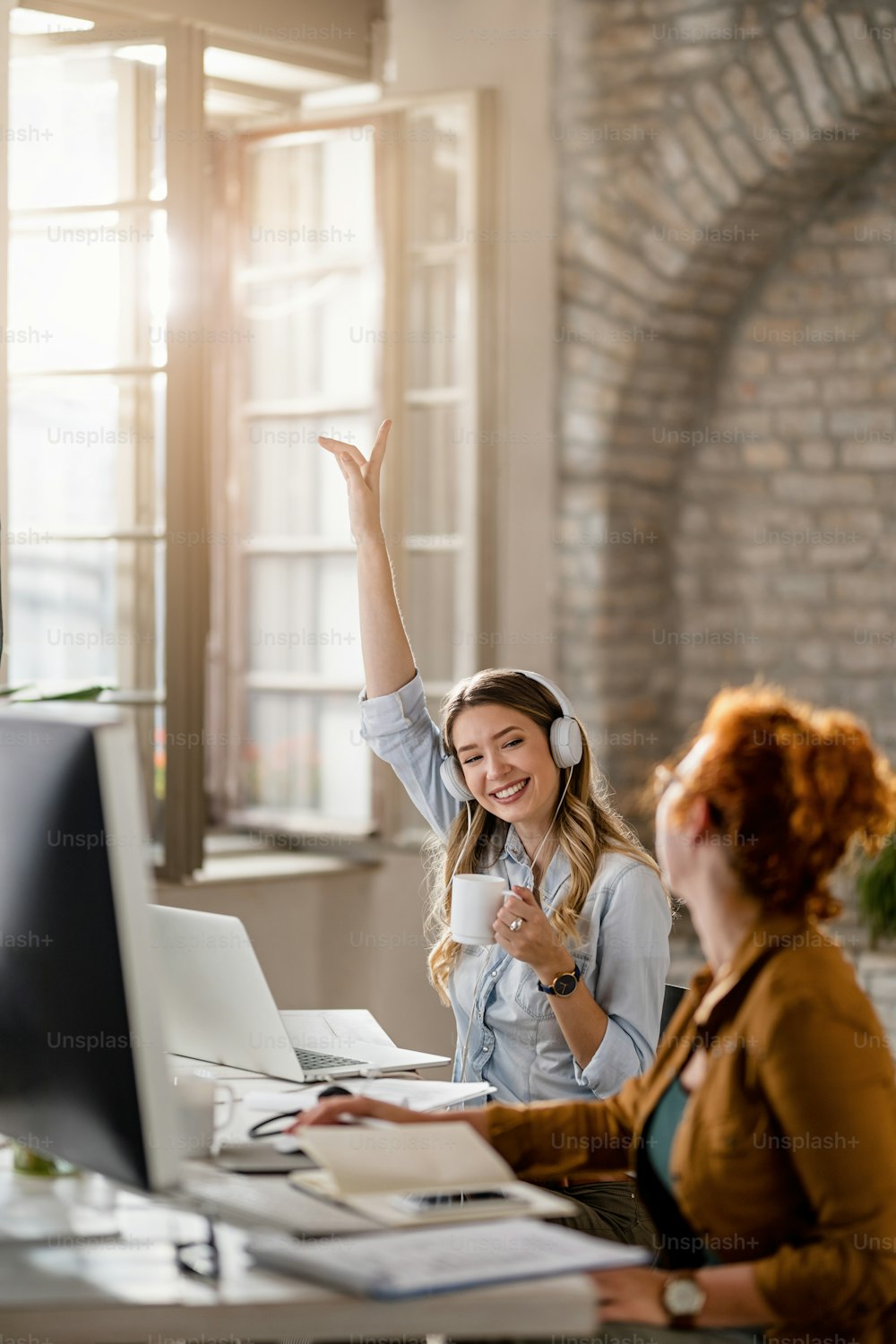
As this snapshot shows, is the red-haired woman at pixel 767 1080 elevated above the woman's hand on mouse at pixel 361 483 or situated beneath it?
situated beneath

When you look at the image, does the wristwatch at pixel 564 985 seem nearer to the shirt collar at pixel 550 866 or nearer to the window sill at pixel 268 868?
the shirt collar at pixel 550 866

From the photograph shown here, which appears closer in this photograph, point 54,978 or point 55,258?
point 54,978

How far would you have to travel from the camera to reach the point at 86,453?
3.87 metres

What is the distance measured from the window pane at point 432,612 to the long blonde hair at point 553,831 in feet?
5.60

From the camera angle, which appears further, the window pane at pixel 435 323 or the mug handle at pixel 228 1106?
the window pane at pixel 435 323

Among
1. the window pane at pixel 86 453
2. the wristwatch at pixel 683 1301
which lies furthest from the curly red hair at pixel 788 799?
the window pane at pixel 86 453

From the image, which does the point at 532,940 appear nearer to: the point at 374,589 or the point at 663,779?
the point at 663,779

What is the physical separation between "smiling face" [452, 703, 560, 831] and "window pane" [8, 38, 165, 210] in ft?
6.89

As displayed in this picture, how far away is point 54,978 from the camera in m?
1.40

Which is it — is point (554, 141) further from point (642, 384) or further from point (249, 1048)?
point (249, 1048)

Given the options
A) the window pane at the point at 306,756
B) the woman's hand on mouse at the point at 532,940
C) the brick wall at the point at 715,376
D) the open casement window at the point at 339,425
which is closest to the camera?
the woman's hand on mouse at the point at 532,940

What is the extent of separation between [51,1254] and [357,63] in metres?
3.49

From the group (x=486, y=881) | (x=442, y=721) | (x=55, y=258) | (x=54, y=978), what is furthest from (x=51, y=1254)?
(x=55, y=258)

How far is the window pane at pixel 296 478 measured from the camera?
426cm
